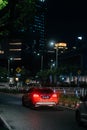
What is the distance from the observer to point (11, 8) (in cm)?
1288

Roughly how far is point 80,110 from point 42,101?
11824 mm

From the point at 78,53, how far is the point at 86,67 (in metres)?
12.7

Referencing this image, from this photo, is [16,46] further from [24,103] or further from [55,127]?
[55,127]

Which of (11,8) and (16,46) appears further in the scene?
(16,46)

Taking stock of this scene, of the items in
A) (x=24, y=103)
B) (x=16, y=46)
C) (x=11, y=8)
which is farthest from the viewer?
(x=16, y=46)

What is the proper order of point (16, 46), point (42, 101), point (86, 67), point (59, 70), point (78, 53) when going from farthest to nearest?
point (16, 46) → point (78, 53) → point (86, 67) → point (59, 70) → point (42, 101)

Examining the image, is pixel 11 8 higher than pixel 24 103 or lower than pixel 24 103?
higher

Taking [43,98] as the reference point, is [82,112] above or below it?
above

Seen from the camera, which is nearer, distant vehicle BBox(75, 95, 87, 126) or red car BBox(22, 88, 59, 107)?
distant vehicle BBox(75, 95, 87, 126)

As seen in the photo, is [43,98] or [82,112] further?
[43,98]

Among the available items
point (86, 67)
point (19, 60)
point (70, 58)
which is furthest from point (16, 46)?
point (86, 67)

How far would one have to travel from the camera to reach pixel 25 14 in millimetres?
15672

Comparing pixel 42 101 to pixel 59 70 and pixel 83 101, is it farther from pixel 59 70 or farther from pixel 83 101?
pixel 59 70

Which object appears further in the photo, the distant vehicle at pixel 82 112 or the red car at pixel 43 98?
the red car at pixel 43 98
